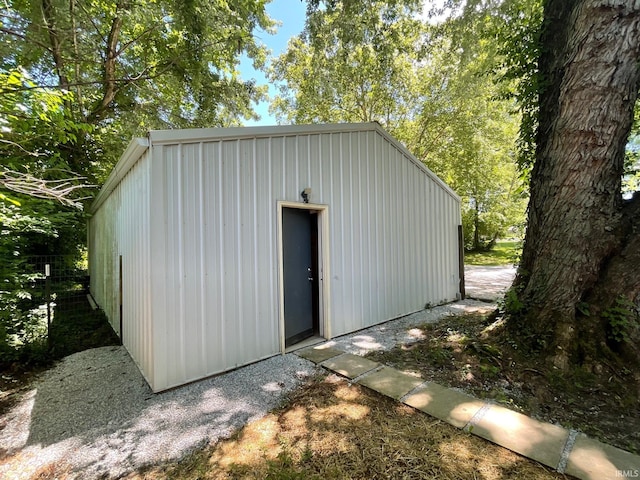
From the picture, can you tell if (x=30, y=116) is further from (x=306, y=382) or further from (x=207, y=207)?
(x=306, y=382)

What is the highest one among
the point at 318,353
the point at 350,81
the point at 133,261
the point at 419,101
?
the point at 350,81

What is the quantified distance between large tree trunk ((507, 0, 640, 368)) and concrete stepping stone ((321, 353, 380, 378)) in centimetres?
193

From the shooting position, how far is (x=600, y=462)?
5.93ft

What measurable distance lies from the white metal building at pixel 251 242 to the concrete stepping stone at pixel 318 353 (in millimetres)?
349

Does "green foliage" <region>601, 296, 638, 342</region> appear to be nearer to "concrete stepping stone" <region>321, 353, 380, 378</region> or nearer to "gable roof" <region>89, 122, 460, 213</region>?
"concrete stepping stone" <region>321, 353, 380, 378</region>

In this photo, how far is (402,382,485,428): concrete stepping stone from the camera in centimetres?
232

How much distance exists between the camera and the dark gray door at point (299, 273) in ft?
13.3

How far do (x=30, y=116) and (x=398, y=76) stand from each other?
13.1 meters

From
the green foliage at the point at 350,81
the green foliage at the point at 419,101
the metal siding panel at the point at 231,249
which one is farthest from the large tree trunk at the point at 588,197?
the green foliage at the point at 419,101

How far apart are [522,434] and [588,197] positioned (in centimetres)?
256

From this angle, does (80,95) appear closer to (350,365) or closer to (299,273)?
(299,273)

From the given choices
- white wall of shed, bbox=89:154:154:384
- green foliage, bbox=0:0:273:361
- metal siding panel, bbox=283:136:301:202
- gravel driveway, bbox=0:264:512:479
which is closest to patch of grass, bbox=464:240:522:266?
metal siding panel, bbox=283:136:301:202

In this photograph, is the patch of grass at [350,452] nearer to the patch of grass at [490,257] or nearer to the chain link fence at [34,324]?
the chain link fence at [34,324]

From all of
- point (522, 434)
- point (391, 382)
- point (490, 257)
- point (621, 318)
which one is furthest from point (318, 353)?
point (490, 257)
